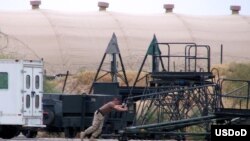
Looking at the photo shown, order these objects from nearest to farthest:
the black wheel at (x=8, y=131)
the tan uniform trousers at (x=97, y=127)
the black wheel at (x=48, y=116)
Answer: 1. the tan uniform trousers at (x=97, y=127)
2. the black wheel at (x=8, y=131)
3. the black wheel at (x=48, y=116)

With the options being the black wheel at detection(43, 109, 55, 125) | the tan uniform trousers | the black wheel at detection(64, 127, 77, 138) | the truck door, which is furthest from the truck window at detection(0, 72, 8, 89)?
the black wheel at detection(64, 127, 77, 138)

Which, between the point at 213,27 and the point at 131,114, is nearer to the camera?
the point at 131,114

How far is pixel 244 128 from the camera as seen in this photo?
85.3 feet

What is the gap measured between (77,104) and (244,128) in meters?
16.9

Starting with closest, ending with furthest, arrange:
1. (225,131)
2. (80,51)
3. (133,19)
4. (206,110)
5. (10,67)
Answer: (225,131)
(206,110)
(10,67)
(80,51)
(133,19)

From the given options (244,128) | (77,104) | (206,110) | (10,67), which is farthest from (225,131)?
(77,104)

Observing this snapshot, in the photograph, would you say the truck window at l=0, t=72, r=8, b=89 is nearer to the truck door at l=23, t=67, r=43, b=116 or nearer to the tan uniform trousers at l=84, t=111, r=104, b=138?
the truck door at l=23, t=67, r=43, b=116

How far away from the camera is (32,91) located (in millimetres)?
39188

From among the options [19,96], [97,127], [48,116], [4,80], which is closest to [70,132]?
[48,116]

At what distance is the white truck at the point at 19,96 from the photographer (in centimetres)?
3822

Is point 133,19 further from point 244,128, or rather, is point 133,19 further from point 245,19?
point 244,128

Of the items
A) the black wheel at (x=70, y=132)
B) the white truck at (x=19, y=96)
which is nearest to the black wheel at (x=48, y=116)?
the black wheel at (x=70, y=132)

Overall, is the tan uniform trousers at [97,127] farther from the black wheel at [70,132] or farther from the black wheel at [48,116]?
the black wheel at [70,132]

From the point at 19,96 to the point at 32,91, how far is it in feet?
2.65
